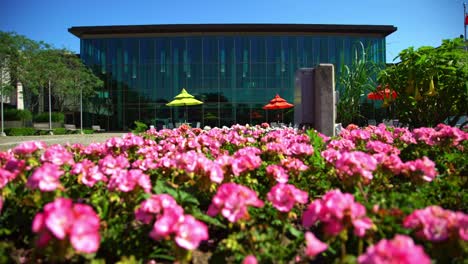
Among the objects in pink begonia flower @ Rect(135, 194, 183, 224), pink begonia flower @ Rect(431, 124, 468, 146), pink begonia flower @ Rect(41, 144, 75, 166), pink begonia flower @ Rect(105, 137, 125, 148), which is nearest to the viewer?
pink begonia flower @ Rect(135, 194, 183, 224)

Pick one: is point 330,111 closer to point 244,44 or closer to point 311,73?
point 311,73

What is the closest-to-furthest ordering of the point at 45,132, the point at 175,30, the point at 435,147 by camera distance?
1. the point at 435,147
2. the point at 45,132
3. the point at 175,30

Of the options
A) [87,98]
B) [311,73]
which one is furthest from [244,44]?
[311,73]

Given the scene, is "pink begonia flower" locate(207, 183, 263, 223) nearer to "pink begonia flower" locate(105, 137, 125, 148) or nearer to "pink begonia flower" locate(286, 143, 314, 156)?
"pink begonia flower" locate(286, 143, 314, 156)

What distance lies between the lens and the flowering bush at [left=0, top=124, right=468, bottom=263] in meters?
1.29

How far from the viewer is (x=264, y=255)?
→ 165 centimetres

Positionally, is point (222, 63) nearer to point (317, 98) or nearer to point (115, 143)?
point (317, 98)

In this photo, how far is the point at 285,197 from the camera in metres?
1.71

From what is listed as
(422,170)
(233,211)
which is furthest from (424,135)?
(233,211)

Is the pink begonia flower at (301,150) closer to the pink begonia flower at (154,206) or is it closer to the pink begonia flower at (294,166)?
the pink begonia flower at (294,166)

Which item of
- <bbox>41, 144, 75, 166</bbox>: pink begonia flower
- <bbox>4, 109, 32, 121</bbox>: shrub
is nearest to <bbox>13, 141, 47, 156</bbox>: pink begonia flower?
<bbox>41, 144, 75, 166</bbox>: pink begonia flower

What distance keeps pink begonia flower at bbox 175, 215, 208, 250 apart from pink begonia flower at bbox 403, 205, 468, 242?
2.74 feet

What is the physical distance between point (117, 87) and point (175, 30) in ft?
26.9

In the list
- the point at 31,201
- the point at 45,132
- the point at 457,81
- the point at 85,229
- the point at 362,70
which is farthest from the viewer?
the point at 45,132
